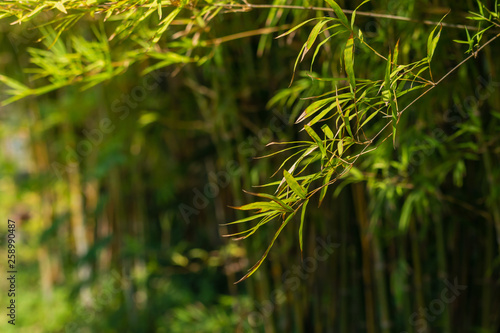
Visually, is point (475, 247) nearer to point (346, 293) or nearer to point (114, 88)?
point (346, 293)

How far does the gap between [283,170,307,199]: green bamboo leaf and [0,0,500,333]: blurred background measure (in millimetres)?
442

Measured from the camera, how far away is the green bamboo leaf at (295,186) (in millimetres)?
588

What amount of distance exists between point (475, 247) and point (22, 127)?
9.13ft

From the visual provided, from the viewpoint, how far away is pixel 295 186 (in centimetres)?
60

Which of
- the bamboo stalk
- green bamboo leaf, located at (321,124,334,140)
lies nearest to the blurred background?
the bamboo stalk

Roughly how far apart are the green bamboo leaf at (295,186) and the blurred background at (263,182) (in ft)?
1.45

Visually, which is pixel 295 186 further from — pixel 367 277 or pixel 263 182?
pixel 263 182

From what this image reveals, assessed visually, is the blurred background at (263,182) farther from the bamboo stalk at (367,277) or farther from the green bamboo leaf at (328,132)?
the green bamboo leaf at (328,132)

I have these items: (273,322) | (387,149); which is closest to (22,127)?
(273,322)

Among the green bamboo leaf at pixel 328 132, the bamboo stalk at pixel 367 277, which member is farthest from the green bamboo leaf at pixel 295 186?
the bamboo stalk at pixel 367 277

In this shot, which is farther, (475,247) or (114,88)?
(114,88)

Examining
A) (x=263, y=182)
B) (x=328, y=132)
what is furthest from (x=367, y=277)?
(x=328, y=132)

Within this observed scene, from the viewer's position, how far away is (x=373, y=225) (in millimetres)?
1296

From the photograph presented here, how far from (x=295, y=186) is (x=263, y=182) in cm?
118
